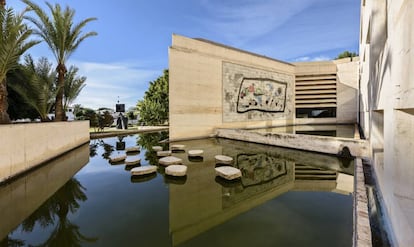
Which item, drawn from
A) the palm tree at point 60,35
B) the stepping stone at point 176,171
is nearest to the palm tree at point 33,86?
the palm tree at point 60,35

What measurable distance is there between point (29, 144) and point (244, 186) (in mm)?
6667

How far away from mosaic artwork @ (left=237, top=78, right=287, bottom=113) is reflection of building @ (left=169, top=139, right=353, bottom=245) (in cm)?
904

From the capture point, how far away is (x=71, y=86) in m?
12.1

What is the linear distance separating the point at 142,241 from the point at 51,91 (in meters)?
10.7

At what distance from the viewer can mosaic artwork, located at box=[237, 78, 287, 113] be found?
640 inches

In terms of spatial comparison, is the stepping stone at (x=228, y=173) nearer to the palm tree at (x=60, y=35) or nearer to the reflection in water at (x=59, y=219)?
the reflection in water at (x=59, y=219)

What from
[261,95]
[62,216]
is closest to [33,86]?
[62,216]

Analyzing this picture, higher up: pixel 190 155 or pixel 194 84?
pixel 194 84

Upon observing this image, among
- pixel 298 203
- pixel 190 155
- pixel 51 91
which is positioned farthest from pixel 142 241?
pixel 51 91

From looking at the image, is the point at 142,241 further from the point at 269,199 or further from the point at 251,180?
the point at 251,180

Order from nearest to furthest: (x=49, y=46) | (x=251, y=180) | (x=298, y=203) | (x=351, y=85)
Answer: (x=298, y=203) → (x=251, y=180) → (x=49, y=46) → (x=351, y=85)

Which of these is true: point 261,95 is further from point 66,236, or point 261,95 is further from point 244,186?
point 66,236

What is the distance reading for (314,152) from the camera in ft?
26.6

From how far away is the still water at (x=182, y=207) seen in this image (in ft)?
9.70
